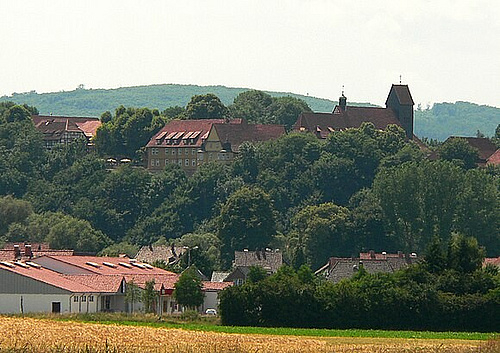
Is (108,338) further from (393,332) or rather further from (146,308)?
(146,308)

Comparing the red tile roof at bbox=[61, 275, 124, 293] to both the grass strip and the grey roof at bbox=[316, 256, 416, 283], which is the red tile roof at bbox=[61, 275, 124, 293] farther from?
the grey roof at bbox=[316, 256, 416, 283]

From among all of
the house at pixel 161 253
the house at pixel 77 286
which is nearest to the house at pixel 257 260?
the house at pixel 161 253

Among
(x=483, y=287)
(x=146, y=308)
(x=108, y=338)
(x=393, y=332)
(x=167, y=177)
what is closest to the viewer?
(x=108, y=338)

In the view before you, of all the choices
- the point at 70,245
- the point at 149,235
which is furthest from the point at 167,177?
the point at 70,245

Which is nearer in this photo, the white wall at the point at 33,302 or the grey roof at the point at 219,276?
the white wall at the point at 33,302

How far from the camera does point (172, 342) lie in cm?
6041

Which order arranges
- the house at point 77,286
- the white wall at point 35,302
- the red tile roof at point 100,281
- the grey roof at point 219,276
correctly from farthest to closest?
1. the grey roof at point 219,276
2. the red tile roof at point 100,281
3. the house at point 77,286
4. the white wall at point 35,302

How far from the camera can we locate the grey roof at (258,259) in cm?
14925

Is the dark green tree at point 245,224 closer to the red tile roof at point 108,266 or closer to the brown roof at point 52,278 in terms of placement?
the red tile roof at point 108,266

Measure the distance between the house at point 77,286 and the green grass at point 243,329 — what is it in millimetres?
10789

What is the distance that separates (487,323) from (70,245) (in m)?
84.0

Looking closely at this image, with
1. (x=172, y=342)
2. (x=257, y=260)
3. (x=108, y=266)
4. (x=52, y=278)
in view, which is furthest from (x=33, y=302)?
(x=257, y=260)

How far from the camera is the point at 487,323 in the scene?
268 feet

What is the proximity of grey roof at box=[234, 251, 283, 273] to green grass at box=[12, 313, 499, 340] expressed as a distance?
61234 millimetres
